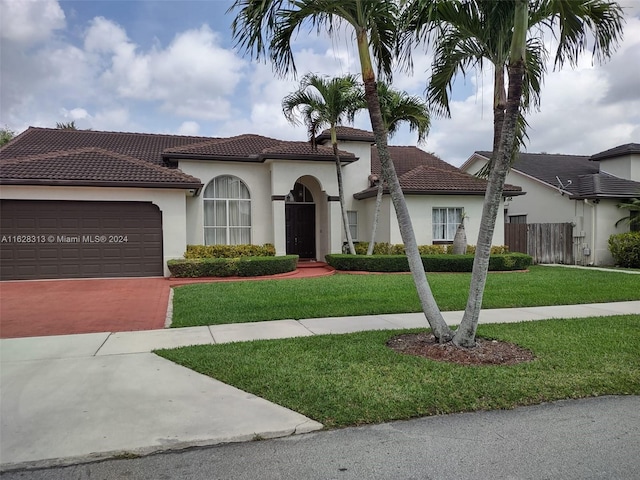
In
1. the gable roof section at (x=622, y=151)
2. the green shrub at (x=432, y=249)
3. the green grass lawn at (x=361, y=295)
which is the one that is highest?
the gable roof section at (x=622, y=151)

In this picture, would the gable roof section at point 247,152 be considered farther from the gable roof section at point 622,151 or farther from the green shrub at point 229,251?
the gable roof section at point 622,151

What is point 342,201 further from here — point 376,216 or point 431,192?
point 431,192

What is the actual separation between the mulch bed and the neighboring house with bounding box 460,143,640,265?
17.1 metres

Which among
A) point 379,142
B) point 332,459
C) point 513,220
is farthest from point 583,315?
point 513,220

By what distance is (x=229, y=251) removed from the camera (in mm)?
17484

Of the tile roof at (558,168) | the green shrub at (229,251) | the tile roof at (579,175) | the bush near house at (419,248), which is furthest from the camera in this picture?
the tile roof at (558,168)

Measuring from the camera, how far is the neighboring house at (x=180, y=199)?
15039 mm

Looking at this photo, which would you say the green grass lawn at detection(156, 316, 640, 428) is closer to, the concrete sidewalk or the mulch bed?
the mulch bed

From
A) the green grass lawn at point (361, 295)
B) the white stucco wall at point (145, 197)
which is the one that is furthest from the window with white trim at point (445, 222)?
the white stucco wall at point (145, 197)

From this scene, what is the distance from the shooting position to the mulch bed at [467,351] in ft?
20.2

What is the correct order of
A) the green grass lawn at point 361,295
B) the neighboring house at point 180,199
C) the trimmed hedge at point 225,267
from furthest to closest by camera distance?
the trimmed hedge at point 225,267 → the neighboring house at point 180,199 → the green grass lawn at point 361,295

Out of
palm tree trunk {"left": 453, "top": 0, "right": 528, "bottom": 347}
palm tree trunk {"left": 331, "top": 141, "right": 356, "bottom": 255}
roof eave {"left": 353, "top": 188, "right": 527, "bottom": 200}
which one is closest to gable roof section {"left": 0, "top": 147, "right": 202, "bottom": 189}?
palm tree trunk {"left": 331, "top": 141, "right": 356, "bottom": 255}

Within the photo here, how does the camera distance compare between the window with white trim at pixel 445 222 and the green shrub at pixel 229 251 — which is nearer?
the green shrub at pixel 229 251

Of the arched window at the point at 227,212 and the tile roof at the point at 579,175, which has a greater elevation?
the tile roof at the point at 579,175
